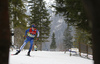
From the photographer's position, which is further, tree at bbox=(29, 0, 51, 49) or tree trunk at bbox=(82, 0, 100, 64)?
tree at bbox=(29, 0, 51, 49)

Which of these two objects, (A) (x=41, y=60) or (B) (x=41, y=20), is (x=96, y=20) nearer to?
(A) (x=41, y=60)

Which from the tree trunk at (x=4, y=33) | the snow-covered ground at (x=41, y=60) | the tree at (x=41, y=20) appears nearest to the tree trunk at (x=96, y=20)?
the tree trunk at (x=4, y=33)

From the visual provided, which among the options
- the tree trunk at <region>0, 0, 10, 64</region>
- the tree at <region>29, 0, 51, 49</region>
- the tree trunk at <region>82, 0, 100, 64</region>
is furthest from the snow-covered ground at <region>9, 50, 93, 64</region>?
the tree at <region>29, 0, 51, 49</region>

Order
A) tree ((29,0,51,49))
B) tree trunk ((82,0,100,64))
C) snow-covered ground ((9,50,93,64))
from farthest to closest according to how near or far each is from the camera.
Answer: tree ((29,0,51,49))
snow-covered ground ((9,50,93,64))
tree trunk ((82,0,100,64))

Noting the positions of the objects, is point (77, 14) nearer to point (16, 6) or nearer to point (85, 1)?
point (85, 1)

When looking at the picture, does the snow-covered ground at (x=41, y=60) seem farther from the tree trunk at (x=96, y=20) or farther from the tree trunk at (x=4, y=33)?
the tree trunk at (x=96, y=20)

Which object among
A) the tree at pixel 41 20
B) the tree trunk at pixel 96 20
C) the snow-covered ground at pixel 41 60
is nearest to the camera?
the tree trunk at pixel 96 20

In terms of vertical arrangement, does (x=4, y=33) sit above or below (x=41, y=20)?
below

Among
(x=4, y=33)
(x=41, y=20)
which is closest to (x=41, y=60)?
(x=4, y=33)

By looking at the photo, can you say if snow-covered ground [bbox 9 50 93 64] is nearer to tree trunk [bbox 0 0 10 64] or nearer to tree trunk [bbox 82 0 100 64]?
tree trunk [bbox 0 0 10 64]

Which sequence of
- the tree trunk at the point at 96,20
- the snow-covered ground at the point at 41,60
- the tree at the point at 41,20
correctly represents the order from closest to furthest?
1. the tree trunk at the point at 96,20
2. the snow-covered ground at the point at 41,60
3. the tree at the point at 41,20

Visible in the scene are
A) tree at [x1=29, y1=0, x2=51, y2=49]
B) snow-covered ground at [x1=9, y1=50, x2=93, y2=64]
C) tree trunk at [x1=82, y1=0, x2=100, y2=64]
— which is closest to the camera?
tree trunk at [x1=82, y1=0, x2=100, y2=64]

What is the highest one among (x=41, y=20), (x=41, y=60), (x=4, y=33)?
(x=41, y=20)

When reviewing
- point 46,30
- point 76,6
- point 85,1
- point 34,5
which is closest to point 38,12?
point 34,5
